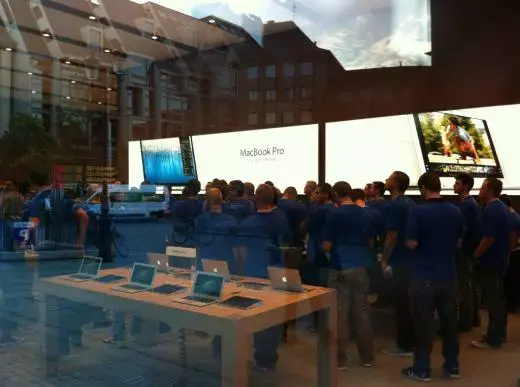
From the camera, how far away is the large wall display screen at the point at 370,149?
17.0ft

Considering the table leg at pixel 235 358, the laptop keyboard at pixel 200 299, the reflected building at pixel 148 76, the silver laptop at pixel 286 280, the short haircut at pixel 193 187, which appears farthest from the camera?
the reflected building at pixel 148 76

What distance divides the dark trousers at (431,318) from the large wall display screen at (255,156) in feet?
10.9

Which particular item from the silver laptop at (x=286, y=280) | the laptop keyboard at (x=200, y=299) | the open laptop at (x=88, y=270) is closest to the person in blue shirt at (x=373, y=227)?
the silver laptop at (x=286, y=280)

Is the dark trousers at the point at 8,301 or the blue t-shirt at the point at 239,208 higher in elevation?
the blue t-shirt at the point at 239,208

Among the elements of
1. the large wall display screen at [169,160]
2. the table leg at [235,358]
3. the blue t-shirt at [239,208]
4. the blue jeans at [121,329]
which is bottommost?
the blue jeans at [121,329]

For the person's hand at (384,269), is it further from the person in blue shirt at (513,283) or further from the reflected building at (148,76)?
the reflected building at (148,76)

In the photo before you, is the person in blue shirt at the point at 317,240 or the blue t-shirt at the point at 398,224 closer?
the person in blue shirt at the point at 317,240

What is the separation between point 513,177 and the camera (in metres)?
4.59

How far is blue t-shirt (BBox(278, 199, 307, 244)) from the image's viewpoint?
3.43m

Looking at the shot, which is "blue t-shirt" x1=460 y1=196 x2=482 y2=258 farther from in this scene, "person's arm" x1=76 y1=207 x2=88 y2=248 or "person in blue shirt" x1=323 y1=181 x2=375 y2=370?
"person's arm" x1=76 y1=207 x2=88 y2=248

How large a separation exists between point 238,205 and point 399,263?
4.49 ft

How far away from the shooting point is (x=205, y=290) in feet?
6.65

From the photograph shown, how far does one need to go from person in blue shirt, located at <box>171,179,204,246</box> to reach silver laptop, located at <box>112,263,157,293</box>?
1239mm

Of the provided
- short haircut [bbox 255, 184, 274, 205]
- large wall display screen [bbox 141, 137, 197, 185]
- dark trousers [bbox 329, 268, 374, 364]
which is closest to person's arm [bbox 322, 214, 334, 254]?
dark trousers [bbox 329, 268, 374, 364]
